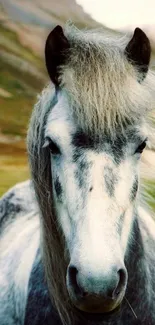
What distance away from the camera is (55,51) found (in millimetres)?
1829

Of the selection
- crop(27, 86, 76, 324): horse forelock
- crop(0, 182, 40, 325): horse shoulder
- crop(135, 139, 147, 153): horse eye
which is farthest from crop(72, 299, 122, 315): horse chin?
crop(0, 182, 40, 325): horse shoulder

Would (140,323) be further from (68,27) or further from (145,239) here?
(68,27)

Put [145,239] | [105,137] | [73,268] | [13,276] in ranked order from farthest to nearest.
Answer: [13,276] < [145,239] < [105,137] < [73,268]

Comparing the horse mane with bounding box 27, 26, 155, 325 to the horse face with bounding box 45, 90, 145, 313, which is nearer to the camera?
the horse face with bounding box 45, 90, 145, 313

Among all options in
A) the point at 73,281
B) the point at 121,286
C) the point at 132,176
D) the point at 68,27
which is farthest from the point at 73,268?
the point at 68,27

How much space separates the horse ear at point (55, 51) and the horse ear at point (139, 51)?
0.24 meters

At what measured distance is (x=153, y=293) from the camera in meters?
2.00

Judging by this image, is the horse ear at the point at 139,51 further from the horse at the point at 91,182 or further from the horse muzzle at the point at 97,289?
the horse muzzle at the point at 97,289

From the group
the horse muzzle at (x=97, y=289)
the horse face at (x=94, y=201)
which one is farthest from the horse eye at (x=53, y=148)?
the horse muzzle at (x=97, y=289)

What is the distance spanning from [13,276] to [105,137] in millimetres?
1096

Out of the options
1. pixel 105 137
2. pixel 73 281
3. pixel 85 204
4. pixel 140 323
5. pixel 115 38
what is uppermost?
pixel 115 38

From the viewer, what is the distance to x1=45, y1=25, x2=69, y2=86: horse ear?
5.92ft

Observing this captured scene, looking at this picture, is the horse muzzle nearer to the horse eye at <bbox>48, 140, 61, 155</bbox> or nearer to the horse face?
the horse face

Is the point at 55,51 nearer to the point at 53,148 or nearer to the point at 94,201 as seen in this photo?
the point at 53,148
